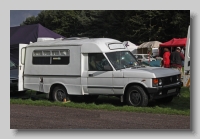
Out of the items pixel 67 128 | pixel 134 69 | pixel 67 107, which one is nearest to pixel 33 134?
pixel 67 128

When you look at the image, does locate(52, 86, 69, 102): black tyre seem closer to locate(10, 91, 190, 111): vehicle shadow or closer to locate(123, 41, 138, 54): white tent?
locate(10, 91, 190, 111): vehicle shadow

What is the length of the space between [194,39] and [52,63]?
A: 521 centimetres

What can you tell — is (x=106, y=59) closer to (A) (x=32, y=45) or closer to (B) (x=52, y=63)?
(B) (x=52, y=63)

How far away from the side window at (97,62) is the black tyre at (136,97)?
1.01 meters

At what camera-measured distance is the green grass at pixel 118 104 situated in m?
9.76

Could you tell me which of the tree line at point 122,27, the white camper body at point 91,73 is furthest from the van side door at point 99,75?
the tree line at point 122,27

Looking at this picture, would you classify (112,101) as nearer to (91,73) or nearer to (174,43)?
(91,73)

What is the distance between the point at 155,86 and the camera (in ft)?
32.6

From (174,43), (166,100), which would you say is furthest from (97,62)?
(174,43)

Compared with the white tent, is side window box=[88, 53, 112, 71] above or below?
below

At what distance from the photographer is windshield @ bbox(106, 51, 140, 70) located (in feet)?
35.2

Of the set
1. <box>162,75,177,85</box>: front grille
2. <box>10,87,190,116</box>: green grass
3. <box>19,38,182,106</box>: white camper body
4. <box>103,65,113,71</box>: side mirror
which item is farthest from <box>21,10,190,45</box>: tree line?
<box>10,87,190,116</box>: green grass

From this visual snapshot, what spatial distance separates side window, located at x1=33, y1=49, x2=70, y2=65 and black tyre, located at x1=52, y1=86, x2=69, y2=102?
2.75ft

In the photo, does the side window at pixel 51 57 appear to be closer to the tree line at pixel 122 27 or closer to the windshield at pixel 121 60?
the tree line at pixel 122 27
